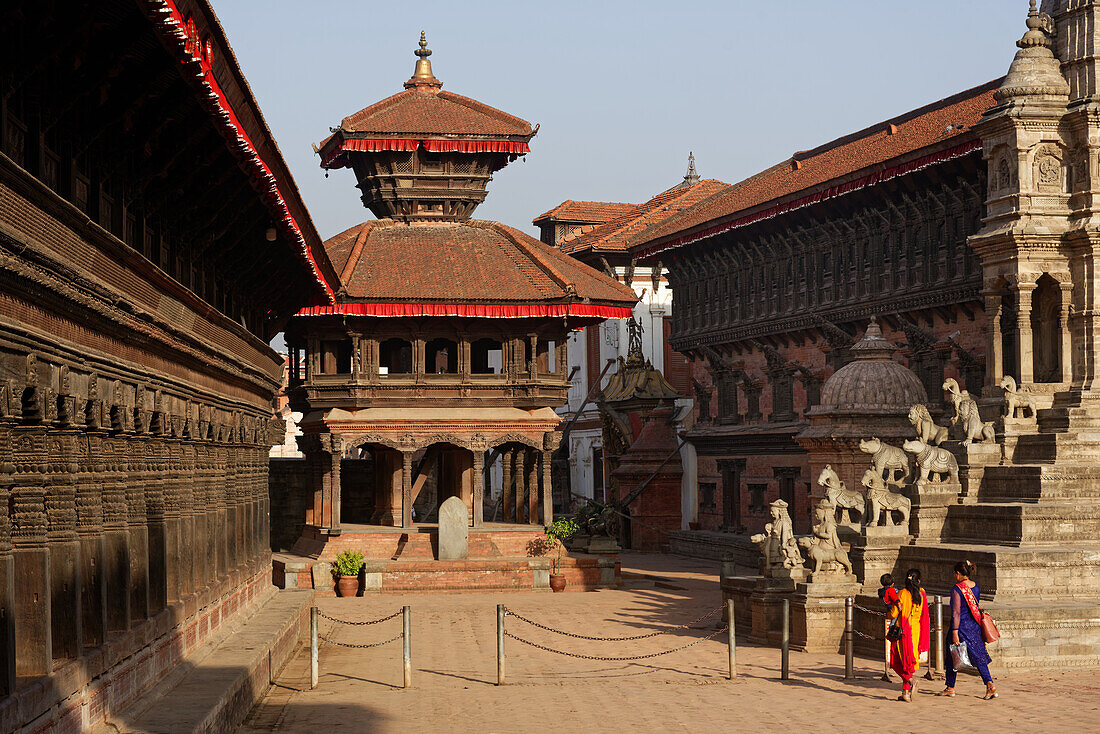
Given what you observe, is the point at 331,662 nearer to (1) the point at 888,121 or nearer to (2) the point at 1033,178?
(2) the point at 1033,178

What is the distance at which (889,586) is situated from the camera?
1894cm

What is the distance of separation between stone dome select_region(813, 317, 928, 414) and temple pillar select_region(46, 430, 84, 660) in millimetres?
22902

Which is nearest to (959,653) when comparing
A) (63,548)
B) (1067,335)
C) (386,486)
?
(1067,335)

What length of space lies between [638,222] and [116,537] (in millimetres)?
50377

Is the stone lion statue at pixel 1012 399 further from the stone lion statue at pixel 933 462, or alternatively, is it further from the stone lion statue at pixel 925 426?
the stone lion statue at pixel 933 462

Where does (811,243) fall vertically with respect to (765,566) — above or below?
above

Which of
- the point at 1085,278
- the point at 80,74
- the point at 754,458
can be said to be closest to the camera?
the point at 80,74

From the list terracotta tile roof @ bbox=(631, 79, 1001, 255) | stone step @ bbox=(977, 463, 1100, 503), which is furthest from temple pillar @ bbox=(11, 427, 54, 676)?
terracotta tile roof @ bbox=(631, 79, 1001, 255)

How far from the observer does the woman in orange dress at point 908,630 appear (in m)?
18.1

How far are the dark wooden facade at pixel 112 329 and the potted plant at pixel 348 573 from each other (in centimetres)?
1485

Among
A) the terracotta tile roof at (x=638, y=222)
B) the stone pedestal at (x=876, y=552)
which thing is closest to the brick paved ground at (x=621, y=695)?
the stone pedestal at (x=876, y=552)

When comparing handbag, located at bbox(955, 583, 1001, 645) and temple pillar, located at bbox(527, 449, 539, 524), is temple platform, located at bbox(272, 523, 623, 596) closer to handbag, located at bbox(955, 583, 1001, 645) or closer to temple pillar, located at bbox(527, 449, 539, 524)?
temple pillar, located at bbox(527, 449, 539, 524)

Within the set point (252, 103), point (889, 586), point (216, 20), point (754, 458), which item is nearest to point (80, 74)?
point (216, 20)

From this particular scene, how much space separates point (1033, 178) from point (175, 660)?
56.7 ft
